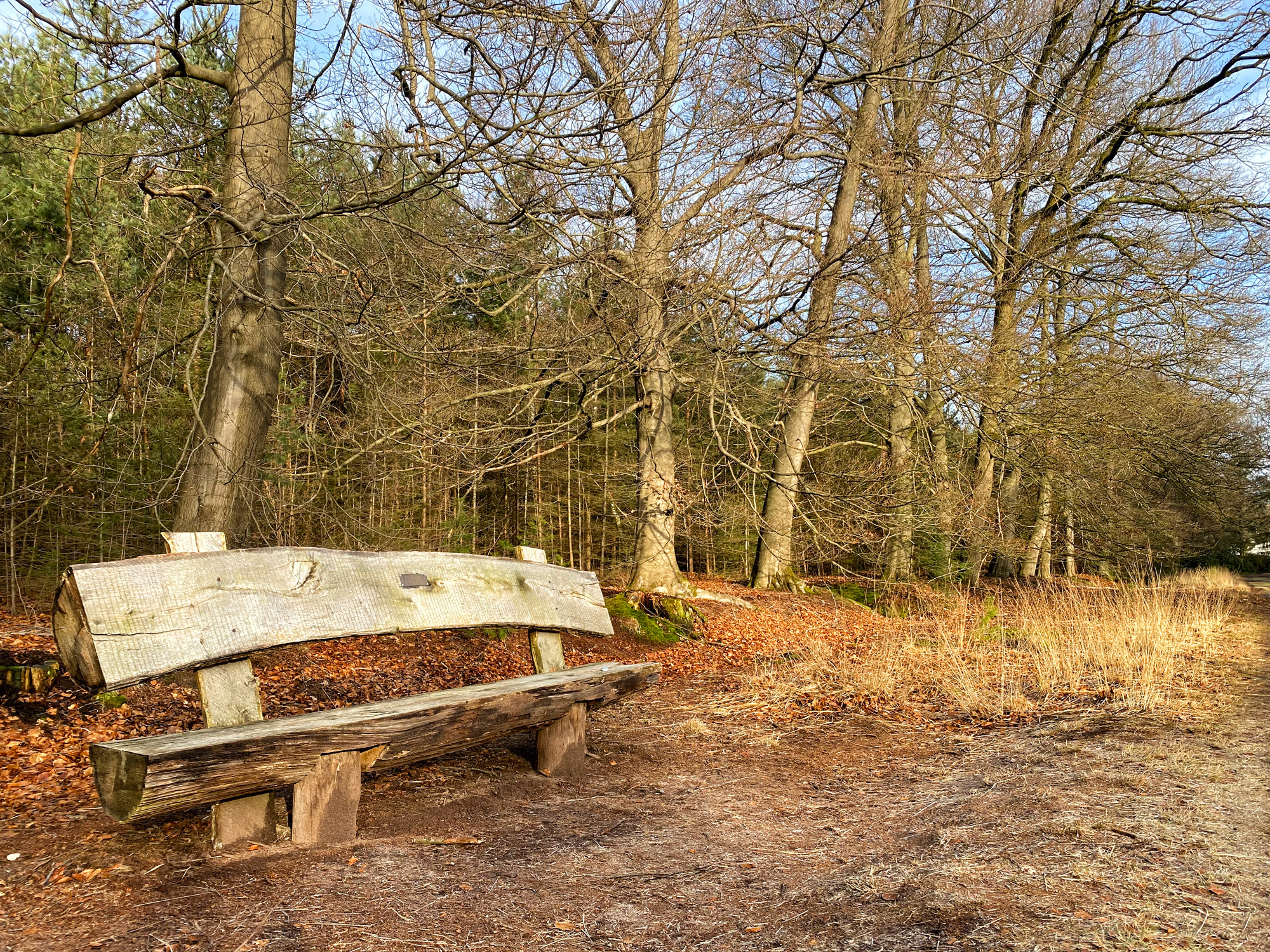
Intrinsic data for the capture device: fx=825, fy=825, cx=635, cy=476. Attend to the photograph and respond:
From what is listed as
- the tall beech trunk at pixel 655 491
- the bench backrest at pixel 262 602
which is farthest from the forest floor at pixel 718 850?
the tall beech trunk at pixel 655 491

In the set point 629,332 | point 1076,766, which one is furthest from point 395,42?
point 1076,766

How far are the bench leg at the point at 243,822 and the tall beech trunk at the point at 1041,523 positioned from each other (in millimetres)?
11949

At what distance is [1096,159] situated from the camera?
1241 cm

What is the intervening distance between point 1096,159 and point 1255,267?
3.00 m

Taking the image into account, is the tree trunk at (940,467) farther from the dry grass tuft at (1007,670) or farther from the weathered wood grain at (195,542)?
the weathered wood grain at (195,542)

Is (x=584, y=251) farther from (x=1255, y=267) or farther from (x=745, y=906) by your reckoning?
(x=1255, y=267)

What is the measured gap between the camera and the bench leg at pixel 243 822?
2756mm

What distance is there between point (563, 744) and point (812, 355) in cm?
496

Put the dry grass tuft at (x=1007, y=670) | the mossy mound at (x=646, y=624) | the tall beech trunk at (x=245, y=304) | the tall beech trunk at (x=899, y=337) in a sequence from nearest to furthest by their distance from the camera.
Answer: the tall beech trunk at (x=245, y=304), the dry grass tuft at (x=1007, y=670), the tall beech trunk at (x=899, y=337), the mossy mound at (x=646, y=624)

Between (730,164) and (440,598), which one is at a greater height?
(730,164)

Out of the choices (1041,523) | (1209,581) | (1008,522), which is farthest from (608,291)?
(1209,581)

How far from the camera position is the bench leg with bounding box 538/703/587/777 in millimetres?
3947

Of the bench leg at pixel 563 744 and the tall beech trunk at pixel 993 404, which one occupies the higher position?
the tall beech trunk at pixel 993 404

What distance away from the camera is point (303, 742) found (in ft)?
8.82
